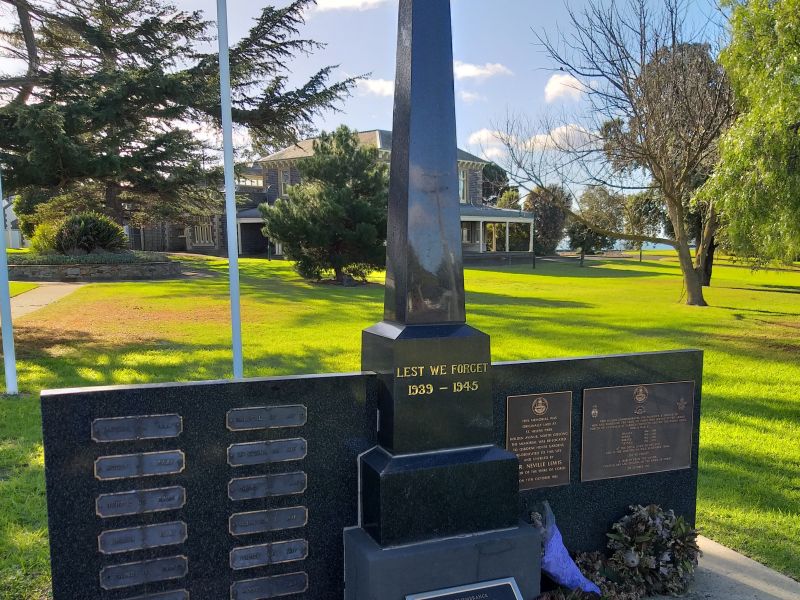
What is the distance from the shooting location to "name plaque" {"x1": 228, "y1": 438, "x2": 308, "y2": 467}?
309cm

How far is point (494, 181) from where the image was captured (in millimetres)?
17188

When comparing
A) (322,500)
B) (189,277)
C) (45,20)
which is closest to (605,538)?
(322,500)

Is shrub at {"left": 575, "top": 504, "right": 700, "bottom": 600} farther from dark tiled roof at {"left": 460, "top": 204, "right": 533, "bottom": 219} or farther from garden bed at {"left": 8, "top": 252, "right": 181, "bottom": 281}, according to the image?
dark tiled roof at {"left": 460, "top": 204, "right": 533, "bottom": 219}

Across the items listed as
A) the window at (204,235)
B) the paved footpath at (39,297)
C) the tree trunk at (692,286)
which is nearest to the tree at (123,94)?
the paved footpath at (39,297)

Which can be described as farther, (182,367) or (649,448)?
(182,367)

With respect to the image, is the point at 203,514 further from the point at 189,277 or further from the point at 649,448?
the point at 189,277

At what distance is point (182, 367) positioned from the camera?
9094 mm

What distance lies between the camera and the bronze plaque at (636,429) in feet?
13.0

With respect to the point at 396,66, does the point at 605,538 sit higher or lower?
lower

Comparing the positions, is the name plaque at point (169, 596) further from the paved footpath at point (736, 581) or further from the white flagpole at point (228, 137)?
the white flagpole at point (228, 137)

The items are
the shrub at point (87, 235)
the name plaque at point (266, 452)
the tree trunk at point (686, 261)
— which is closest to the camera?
the name plaque at point (266, 452)

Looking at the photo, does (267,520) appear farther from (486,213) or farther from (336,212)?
(486,213)

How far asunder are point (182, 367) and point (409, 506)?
268 inches

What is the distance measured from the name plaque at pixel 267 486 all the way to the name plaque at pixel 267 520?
0.09m
